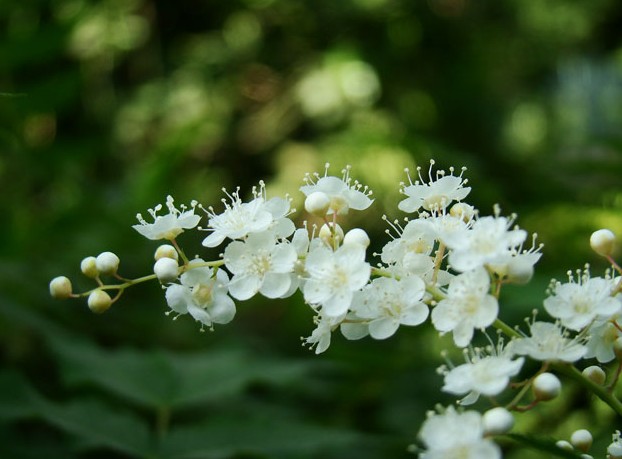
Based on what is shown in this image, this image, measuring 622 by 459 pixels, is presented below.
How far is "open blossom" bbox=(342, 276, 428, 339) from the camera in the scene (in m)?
1.29

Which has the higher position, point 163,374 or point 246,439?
point 163,374

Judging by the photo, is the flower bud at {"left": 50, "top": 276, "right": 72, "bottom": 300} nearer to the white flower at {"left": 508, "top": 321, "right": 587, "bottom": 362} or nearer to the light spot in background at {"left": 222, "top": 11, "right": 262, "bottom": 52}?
the white flower at {"left": 508, "top": 321, "right": 587, "bottom": 362}

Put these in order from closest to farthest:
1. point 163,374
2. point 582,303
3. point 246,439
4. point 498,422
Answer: point 498,422, point 582,303, point 246,439, point 163,374

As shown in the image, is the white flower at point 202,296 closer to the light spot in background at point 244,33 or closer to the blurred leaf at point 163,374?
the blurred leaf at point 163,374

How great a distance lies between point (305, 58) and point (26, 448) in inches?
182

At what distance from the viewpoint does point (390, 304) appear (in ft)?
4.29

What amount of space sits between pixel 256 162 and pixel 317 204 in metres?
5.01

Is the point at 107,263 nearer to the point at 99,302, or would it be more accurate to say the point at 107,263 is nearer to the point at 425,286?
the point at 99,302

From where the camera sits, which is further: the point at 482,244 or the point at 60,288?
the point at 60,288

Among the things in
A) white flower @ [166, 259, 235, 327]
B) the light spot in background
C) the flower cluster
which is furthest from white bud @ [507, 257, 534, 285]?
the light spot in background

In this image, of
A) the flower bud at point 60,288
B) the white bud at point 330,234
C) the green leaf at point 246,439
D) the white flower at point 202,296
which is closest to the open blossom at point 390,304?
the white bud at point 330,234

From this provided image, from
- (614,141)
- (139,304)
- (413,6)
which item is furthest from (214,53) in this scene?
(614,141)

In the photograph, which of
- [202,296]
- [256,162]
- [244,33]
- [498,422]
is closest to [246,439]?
[202,296]

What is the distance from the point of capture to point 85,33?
603cm
